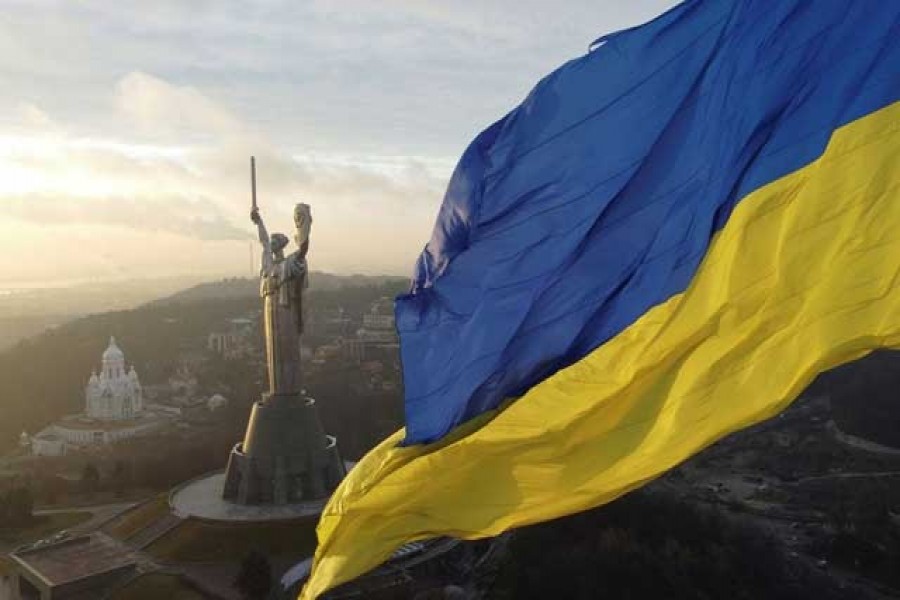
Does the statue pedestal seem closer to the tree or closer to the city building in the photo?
the tree

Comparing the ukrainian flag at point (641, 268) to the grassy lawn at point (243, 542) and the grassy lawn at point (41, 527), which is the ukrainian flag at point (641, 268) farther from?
the grassy lawn at point (41, 527)

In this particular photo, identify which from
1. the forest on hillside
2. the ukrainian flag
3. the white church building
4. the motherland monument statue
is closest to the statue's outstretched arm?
the motherland monument statue

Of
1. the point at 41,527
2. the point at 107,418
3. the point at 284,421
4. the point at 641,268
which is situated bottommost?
the point at 107,418

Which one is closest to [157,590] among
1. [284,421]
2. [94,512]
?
[284,421]

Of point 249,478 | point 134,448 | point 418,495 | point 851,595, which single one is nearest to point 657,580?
point 851,595

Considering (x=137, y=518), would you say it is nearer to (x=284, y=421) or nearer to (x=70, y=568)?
(x=70, y=568)

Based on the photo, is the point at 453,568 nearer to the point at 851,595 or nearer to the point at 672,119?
the point at 851,595
